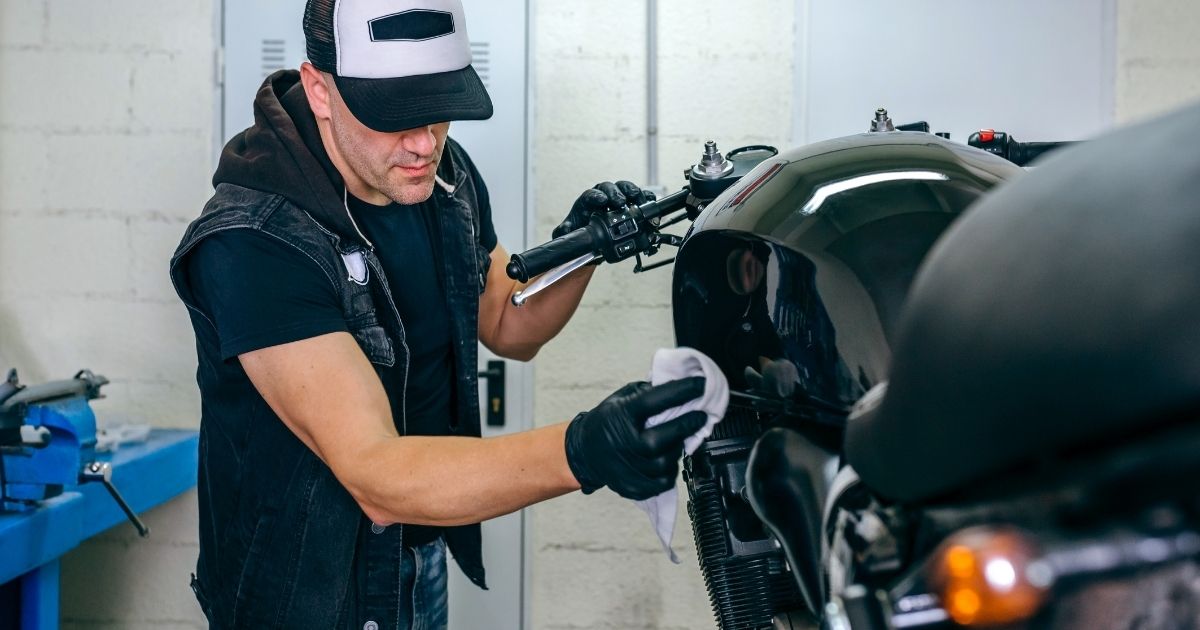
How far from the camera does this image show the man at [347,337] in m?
1.08

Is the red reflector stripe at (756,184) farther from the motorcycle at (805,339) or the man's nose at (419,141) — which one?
the man's nose at (419,141)

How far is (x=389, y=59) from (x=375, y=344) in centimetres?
34

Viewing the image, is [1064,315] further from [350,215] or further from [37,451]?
[37,451]

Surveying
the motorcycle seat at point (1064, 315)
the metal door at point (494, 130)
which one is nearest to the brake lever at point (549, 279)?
the motorcycle seat at point (1064, 315)

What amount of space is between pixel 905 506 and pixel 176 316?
2.14m

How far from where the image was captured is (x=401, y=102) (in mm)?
1197

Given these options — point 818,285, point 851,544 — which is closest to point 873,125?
point 818,285

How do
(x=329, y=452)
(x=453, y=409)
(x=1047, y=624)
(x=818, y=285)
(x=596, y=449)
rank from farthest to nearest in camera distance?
(x=453, y=409)
(x=329, y=452)
(x=596, y=449)
(x=818, y=285)
(x=1047, y=624)

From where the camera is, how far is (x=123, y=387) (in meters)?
2.34

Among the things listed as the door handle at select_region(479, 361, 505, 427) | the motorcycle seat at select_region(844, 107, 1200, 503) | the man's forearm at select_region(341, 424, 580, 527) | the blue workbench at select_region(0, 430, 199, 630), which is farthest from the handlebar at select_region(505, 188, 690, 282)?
the door handle at select_region(479, 361, 505, 427)

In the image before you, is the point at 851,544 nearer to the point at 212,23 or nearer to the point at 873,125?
the point at 873,125

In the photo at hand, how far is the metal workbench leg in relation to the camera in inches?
69.5

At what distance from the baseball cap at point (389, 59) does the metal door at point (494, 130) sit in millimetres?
1030

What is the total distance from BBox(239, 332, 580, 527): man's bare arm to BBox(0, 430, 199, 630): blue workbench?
763mm
